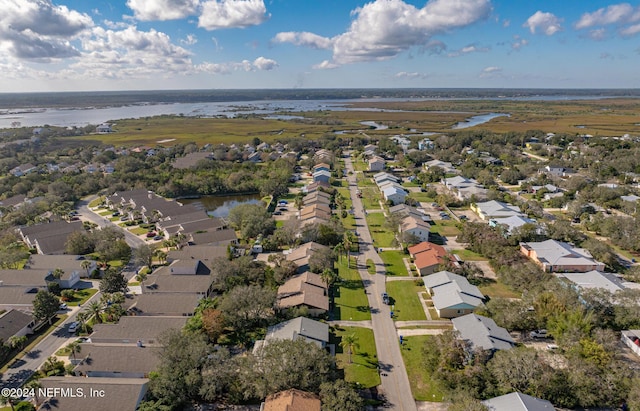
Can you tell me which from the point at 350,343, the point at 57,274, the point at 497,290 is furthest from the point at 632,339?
the point at 57,274

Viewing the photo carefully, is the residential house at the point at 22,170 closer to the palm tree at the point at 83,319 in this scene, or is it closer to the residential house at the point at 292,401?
the palm tree at the point at 83,319

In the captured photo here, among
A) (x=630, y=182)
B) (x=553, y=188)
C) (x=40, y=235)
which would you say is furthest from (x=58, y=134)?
(x=630, y=182)

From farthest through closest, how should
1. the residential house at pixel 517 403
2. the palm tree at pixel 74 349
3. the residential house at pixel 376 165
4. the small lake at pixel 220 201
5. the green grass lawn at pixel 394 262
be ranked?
the residential house at pixel 376 165
the small lake at pixel 220 201
the green grass lawn at pixel 394 262
the palm tree at pixel 74 349
the residential house at pixel 517 403

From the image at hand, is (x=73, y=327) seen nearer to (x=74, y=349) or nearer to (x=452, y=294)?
(x=74, y=349)

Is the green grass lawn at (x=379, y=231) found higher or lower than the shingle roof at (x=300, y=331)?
lower

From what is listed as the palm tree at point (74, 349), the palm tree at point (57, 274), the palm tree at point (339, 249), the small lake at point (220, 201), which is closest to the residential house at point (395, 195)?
the palm tree at point (339, 249)
